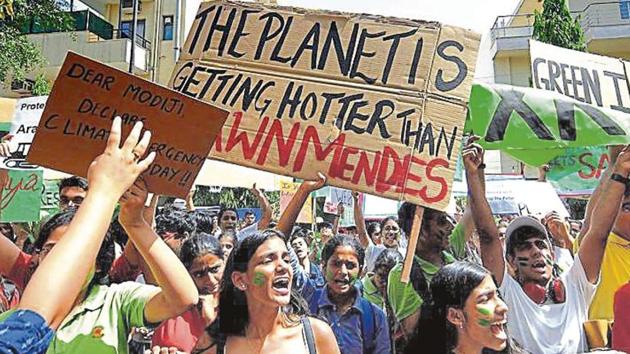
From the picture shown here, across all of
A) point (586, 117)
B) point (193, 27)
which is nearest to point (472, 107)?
point (586, 117)

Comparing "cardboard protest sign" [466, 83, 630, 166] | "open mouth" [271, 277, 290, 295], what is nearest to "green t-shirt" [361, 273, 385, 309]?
"cardboard protest sign" [466, 83, 630, 166]

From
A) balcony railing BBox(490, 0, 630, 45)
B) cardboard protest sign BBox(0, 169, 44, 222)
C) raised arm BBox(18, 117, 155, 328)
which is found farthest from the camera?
balcony railing BBox(490, 0, 630, 45)

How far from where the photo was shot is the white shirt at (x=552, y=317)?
278 cm

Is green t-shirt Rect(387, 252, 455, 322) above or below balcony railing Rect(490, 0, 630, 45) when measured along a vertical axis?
below

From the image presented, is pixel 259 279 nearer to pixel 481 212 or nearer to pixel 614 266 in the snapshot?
pixel 481 212

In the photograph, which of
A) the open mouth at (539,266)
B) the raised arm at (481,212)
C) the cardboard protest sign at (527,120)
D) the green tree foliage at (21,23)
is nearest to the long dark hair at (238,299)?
the raised arm at (481,212)

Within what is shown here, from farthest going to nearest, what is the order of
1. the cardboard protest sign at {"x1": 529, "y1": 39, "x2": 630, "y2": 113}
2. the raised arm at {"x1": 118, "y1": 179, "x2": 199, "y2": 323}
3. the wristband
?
the cardboard protest sign at {"x1": 529, "y1": 39, "x2": 630, "y2": 113}, the wristband, the raised arm at {"x1": 118, "y1": 179, "x2": 199, "y2": 323}

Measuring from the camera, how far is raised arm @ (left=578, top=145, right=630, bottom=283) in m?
2.94

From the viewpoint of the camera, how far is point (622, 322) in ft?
8.16

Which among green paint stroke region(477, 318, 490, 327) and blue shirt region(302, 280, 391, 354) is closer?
green paint stroke region(477, 318, 490, 327)

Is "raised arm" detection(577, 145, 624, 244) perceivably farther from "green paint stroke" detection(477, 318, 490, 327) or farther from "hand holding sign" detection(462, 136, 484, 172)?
"green paint stroke" detection(477, 318, 490, 327)

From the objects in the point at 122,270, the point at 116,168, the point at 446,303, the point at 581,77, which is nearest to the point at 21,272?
the point at 122,270

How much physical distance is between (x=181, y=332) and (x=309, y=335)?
722 millimetres

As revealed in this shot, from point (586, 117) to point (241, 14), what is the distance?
80.9 inches
